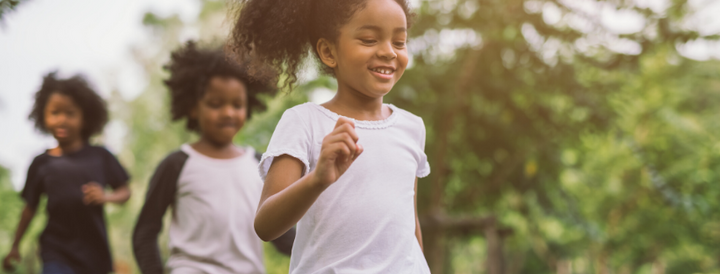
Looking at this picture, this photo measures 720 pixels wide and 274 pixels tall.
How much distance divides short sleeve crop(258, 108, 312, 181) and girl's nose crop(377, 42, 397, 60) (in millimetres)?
305

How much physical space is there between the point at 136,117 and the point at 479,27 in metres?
14.1

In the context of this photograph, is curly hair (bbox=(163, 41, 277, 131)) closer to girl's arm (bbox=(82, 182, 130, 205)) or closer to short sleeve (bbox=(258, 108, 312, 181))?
girl's arm (bbox=(82, 182, 130, 205))

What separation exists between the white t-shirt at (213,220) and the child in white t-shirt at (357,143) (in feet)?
3.94

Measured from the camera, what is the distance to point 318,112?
1704 millimetres

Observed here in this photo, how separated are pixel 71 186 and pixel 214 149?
114cm

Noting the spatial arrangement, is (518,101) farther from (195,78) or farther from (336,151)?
(336,151)

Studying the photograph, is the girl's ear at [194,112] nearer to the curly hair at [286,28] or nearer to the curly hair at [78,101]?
the curly hair at [78,101]

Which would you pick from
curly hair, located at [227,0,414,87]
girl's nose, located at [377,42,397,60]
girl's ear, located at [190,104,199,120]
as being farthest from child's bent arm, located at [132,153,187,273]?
girl's nose, located at [377,42,397,60]

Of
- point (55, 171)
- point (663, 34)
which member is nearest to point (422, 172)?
point (55, 171)

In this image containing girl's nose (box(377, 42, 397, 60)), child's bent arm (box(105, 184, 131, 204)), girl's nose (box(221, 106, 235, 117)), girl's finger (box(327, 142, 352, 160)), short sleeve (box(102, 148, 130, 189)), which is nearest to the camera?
girl's finger (box(327, 142, 352, 160))

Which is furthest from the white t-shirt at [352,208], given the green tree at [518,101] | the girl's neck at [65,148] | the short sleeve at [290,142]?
the green tree at [518,101]

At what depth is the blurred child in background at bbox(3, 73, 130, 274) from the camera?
339cm

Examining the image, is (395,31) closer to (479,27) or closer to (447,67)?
(479,27)

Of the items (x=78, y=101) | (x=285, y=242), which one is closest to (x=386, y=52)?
(x=285, y=242)
